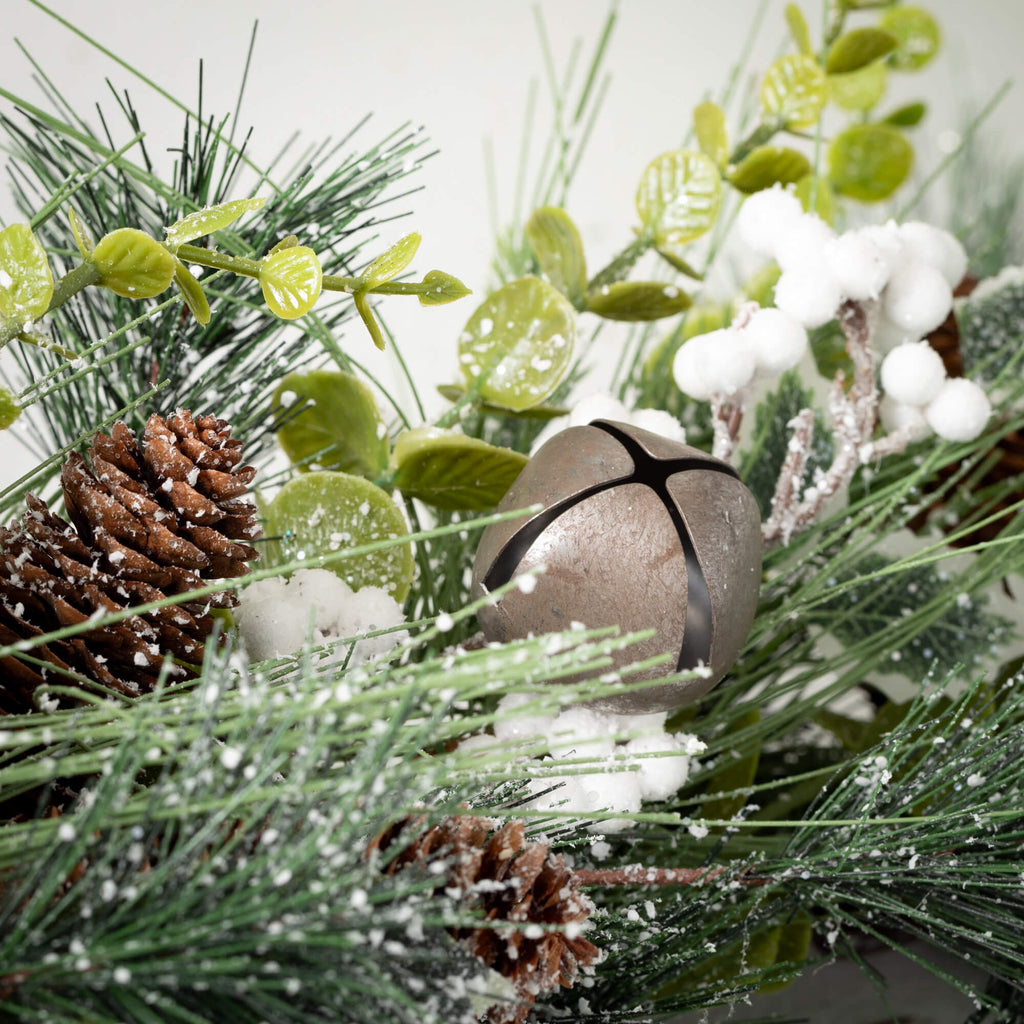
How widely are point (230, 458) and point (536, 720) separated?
0.10 meters

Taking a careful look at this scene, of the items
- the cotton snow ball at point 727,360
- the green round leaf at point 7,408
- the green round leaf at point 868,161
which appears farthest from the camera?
the green round leaf at point 868,161

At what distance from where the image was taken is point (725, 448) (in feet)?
0.91

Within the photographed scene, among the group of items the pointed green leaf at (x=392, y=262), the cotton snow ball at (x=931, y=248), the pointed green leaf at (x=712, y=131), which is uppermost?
→ the pointed green leaf at (x=712, y=131)

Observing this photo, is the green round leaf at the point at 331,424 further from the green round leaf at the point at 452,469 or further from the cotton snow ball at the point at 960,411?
the cotton snow ball at the point at 960,411

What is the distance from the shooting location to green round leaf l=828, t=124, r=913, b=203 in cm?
40

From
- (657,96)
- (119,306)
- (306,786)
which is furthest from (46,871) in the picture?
(657,96)

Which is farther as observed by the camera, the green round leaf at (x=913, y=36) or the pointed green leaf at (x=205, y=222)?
the green round leaf at (x=913, y=36)

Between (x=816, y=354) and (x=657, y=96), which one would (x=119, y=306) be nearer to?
(x=816, y=354)

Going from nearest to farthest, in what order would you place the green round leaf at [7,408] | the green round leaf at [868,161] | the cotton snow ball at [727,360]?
the green round leaf at [7,408], the cotton snow ball at [727,360], the green round leaf at [868,161]

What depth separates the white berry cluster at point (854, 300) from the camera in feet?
0.89

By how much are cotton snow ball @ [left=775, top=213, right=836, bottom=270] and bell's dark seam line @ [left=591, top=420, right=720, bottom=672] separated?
10cm

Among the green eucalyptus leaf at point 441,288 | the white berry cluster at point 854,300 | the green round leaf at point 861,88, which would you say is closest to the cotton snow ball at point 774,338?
the white berry cluster at point 854,300

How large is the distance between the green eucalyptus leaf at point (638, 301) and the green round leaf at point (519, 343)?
0.12ft

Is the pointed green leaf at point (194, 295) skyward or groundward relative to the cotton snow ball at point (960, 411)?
skyward
